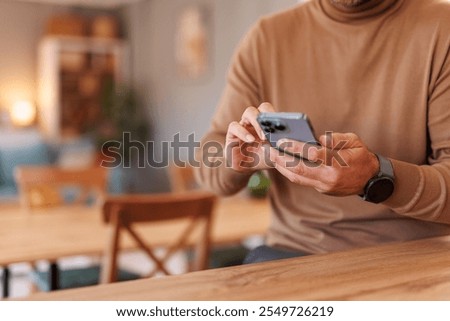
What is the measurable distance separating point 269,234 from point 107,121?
5995 mm

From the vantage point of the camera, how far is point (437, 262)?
916mm

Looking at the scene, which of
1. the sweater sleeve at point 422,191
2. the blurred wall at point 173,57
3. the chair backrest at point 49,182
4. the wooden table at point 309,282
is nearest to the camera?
the wooden table at point 309,282

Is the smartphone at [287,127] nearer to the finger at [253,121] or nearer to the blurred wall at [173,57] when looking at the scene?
the finger at [253,121]

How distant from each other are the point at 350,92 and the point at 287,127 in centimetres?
43

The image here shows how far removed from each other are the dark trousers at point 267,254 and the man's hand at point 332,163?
0.28 m

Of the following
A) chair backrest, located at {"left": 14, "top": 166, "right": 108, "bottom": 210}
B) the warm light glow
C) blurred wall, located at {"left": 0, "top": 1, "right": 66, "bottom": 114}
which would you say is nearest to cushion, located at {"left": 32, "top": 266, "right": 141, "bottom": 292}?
chair backrest, located at {"left": 14, "top": 166, "right": 108, "bottom": 210}

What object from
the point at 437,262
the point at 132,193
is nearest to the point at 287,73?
the point at 437,262

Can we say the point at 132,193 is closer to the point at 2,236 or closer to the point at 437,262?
the point at 2,236

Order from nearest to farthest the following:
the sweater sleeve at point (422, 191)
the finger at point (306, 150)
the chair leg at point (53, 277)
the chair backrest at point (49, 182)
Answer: the finger at point (306, 150), the sweater sleeve at point (422, 191), the chair leg at point (53, 277), the chair backrest at point (49, 182)

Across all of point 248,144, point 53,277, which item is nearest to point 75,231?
point 53,277

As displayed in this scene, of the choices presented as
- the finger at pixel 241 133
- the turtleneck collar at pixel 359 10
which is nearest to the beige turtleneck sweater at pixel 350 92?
the turtleneck collar at pixel 359 10

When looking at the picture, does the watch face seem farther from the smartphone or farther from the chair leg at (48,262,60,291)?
the chair leg at (48,262,60,291)

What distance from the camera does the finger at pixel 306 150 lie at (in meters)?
0.88


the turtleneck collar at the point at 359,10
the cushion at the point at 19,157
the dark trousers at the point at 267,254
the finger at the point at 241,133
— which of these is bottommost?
the cushion at the point at 19,157
